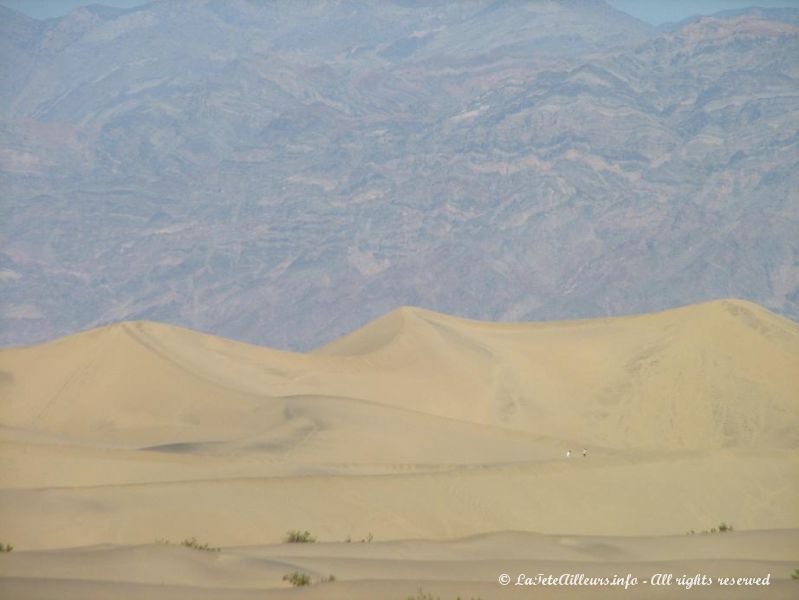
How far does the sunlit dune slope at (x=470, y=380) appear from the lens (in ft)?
153

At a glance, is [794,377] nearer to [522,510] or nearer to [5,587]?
[522,510]

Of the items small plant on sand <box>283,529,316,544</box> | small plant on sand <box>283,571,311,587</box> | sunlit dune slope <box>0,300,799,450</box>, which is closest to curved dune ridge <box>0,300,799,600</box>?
sunlit dune slope <box>0,300,799,450</box>

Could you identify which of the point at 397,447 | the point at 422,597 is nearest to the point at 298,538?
the point at 422,597

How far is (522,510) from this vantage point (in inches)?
1116

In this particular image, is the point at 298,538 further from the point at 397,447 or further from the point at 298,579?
the point at 397,447

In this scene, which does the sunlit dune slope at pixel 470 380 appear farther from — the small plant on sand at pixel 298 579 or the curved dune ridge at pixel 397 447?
the small plant on sand at pixel 298 579

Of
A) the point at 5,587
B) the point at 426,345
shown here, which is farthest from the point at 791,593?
the point at 426,345

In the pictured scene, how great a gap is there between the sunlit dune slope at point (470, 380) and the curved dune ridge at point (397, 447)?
11 centimetres

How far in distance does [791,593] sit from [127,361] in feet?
117

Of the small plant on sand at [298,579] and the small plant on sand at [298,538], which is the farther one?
the small plant on sand at [298,538]

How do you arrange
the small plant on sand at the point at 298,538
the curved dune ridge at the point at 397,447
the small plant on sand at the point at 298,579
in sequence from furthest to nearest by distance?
the small plant on sand at the point at 298,538 < the curved dune ridge at the point at 397,447 < the small plant on sand at the point at 298,579

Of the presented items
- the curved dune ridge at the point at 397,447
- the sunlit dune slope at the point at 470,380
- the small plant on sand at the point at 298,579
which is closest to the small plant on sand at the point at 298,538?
the curved dune ridge at the point at 397,447

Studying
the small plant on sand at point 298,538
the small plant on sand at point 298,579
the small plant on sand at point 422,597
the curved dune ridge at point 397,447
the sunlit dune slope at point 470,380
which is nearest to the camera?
the small plant on sand at point 422,597

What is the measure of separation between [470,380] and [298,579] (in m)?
37.2
